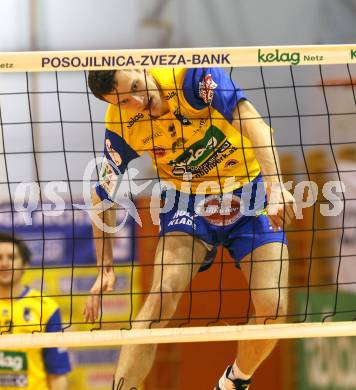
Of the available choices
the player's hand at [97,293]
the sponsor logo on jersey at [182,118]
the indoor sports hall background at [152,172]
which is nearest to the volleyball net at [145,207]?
the indoor sports hall background at [152,172]

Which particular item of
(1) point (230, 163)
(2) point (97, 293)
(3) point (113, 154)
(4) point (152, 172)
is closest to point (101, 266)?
(2) point (97, 293)

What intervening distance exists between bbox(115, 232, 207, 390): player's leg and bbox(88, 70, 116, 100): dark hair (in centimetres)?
74

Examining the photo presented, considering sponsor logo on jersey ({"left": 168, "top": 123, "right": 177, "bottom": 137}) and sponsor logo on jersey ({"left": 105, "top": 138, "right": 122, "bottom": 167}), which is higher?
A: sponsor logo on jersey ({"left": 168, "top": 123, "right": 177, "bottom": 137})

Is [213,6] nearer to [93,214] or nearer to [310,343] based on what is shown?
[310,343]

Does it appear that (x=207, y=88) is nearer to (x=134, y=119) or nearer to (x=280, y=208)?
(x=134, y=119)

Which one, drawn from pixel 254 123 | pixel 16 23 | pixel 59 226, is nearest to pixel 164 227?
pixel 254 123

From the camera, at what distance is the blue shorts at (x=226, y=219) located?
4.50 meters

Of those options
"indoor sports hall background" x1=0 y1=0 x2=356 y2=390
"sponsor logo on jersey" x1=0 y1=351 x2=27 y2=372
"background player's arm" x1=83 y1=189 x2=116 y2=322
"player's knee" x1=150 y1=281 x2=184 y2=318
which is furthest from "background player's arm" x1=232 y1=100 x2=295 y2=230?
"indoor sports hall background" x1=0 y1=0 x2=356 y2=390

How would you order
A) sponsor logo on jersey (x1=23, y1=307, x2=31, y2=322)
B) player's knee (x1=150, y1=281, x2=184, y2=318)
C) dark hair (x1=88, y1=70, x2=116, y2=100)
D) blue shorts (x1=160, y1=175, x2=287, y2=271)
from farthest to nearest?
sponsor logo on jersey (x1=23, y1=307, x2=31, y2=322) < blue shorts (x1=160, y1=175, x2=287, y2=271) < player's knee (x1=150, y1=281, x2=184, y2=318) < dark hair (x1=88, y1=70, x2=116, y2=100)

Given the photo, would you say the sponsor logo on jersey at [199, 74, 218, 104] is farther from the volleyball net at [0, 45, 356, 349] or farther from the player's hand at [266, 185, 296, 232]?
the volleyball net at [0, 45, 356, 349]

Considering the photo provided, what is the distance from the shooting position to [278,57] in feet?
14.1

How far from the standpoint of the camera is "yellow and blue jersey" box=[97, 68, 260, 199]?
4.34 meters

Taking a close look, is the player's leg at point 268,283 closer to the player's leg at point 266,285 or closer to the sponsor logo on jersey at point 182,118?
the player's leg at point 266,285

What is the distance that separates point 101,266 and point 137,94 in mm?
835
